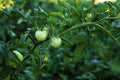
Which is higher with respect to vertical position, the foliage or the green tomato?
the foliage

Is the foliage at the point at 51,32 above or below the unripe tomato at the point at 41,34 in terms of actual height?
above

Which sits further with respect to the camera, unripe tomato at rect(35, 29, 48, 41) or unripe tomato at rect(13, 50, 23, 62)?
unripe tomato at rect(13, 50, 23, 62)

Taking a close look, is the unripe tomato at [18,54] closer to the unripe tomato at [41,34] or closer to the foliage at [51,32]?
the foliage at [51,32]

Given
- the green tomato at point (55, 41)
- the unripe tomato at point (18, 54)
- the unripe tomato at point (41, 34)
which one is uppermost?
the unripe tomato at point (18, 54)

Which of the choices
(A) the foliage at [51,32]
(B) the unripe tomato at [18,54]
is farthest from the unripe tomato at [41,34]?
(B) the unripe tomato at [18,54]

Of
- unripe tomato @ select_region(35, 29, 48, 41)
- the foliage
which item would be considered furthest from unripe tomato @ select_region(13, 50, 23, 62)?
unripe tomato @ select_region(35, 29, 48, 41)

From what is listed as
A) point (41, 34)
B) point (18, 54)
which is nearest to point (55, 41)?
point (41, 34)

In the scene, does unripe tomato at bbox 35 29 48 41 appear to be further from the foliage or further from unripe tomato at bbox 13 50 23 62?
unripe tomato at bbox 13 50 23 62

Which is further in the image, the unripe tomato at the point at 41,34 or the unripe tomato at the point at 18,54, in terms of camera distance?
the unripe tomato at the point at 18,54

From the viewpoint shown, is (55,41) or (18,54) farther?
(18,54)

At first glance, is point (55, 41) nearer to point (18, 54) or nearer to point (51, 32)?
point (51, 32)

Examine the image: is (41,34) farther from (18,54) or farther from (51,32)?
(18,54)

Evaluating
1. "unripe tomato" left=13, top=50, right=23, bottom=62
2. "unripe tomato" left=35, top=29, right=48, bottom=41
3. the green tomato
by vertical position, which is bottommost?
the green tomato

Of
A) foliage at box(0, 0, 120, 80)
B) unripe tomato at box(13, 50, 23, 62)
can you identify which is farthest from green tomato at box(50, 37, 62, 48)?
unripe tomato at box(13, 50, 23, 62)
